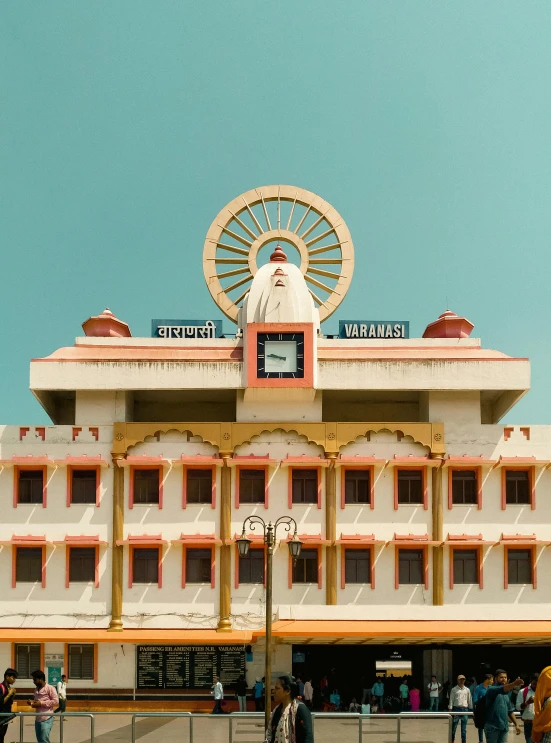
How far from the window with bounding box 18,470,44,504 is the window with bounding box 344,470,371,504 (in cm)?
1236

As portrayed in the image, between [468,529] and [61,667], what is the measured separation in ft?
55.8

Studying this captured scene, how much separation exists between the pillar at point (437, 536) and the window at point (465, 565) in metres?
0.67

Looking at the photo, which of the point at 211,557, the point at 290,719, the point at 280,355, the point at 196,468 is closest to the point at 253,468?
the point at 196,468

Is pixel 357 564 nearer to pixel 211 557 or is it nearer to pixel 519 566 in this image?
pixel 211 557

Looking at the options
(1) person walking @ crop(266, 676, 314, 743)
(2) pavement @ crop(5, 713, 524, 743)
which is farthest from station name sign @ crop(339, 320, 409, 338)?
(1) person walking @ crop(266, 676, 314, 743)

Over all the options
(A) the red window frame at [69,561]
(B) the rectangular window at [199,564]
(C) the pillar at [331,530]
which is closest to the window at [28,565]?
(A) the red window frame at [69,561]

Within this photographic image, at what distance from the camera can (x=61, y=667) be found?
40.7 m

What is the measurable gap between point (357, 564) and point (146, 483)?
9119mm

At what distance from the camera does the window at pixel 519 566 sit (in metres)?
41.7

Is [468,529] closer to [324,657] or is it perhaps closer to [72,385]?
[324,657]

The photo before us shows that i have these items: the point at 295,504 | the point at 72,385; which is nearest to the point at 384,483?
the point at 295,504

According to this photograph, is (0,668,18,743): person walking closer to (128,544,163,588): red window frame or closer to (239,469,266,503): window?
(128,544,163,588): red window frame

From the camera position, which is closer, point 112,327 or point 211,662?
point 211,662

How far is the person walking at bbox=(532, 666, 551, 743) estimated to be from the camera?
12953 mm
